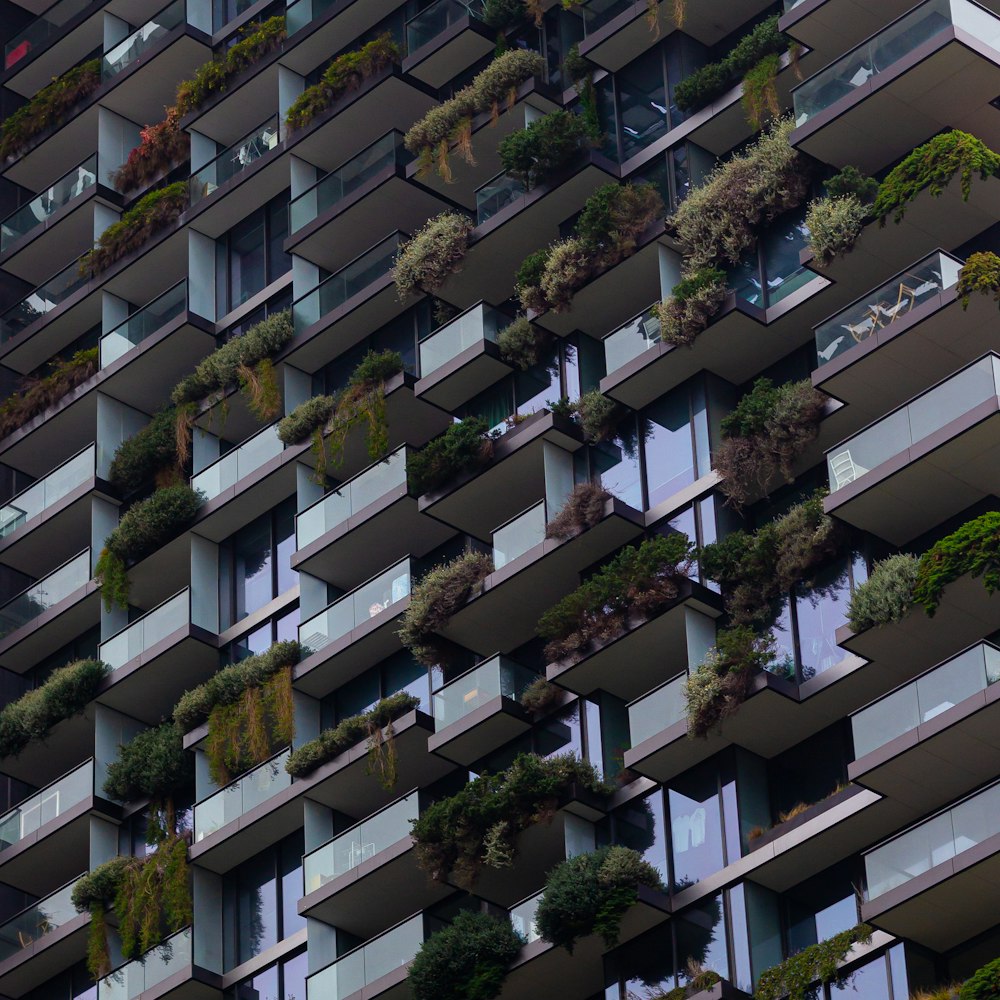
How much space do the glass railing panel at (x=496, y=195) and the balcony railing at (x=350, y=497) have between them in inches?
185

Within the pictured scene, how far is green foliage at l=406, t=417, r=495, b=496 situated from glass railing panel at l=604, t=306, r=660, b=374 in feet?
9.02

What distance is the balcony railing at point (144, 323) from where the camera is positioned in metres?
54.7

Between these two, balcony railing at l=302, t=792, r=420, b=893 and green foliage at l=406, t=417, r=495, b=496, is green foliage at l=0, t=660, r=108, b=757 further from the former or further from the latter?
green foliage at l=406, t=417, r=495, b=496

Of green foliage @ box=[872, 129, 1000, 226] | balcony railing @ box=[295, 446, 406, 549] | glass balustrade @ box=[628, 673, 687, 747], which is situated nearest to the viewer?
green foliage @ box=[872, 129, 1000, 226]

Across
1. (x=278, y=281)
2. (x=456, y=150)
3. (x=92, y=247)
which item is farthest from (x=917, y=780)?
(x=92, y=247)

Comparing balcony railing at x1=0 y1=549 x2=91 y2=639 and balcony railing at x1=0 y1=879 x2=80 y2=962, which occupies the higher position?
balcony railing at x1=0 y1=549 x2=91 y2=639

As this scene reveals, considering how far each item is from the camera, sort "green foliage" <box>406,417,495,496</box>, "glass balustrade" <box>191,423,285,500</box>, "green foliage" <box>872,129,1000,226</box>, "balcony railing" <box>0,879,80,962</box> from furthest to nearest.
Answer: "glass balustrade" <box>191,423,285,500</box>
"balcony railing" <box>0,879,80,962</box>
"green foliage" <box>406,417,495,496</box>
"green foliage" <box>872,129,1000,226</box>

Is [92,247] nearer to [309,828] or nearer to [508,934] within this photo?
[309,828]

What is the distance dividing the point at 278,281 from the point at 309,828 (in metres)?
12.7

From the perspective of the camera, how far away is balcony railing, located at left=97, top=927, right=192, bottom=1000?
46906 millimetres

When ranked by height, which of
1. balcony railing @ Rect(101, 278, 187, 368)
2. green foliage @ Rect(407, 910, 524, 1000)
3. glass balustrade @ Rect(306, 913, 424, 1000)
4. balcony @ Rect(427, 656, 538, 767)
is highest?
balcony railing @ Rect(101, 278, 187, 368)

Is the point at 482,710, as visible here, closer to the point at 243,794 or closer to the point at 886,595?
the point at 243,794

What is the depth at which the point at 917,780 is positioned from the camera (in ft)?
122

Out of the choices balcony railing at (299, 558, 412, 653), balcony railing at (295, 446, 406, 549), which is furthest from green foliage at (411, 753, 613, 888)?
balcony railing at (295, 446, 406, 549)
